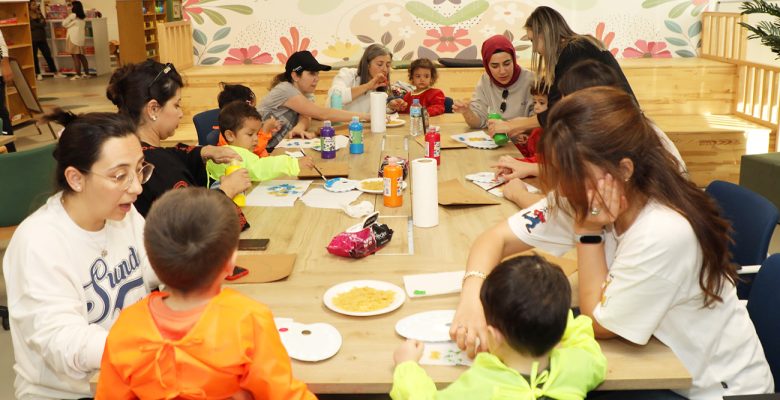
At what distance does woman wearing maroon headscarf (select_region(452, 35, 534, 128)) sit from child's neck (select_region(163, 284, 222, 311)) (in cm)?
313

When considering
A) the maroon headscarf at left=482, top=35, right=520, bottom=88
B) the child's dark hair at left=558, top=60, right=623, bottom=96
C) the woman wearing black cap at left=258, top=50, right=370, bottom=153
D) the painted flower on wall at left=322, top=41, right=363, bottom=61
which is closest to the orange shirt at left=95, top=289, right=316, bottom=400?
the child's dark hair at left=558, top=60, right=623, bottom=96

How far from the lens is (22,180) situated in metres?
3.50

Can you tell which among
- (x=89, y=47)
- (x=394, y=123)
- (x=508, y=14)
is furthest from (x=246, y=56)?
(x=89, y=47)

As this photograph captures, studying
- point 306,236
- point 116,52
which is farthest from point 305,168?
point 116,52

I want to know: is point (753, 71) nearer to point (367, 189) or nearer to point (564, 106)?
point (367, 189)

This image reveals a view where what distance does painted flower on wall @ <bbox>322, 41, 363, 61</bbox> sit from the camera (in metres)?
7.37

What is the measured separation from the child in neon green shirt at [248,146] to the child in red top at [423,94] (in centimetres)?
185

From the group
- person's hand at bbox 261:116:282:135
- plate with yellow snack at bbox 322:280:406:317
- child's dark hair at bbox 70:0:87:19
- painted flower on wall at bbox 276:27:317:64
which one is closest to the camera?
plate with yellow snack at bbox 322:280:406:317

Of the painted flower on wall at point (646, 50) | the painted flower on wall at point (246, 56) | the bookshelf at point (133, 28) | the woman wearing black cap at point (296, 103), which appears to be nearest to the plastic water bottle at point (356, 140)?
the woman wearing black cap at point (296, 103)

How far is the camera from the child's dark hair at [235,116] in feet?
11.1

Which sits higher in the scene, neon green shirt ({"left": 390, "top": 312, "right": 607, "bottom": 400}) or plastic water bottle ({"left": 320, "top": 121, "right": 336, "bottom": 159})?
plastic water bottle ({"left": 320, "top": 121, "right": 336, "bottom": 159})

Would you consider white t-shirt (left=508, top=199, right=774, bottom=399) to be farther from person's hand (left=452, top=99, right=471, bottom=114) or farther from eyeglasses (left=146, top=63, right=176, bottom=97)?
person's hand (left=452, top=99, right=471, bottom=114)

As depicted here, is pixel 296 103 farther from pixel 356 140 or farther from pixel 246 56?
pixel 246 56

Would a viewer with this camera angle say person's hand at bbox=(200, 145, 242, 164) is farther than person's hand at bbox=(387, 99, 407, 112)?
No
